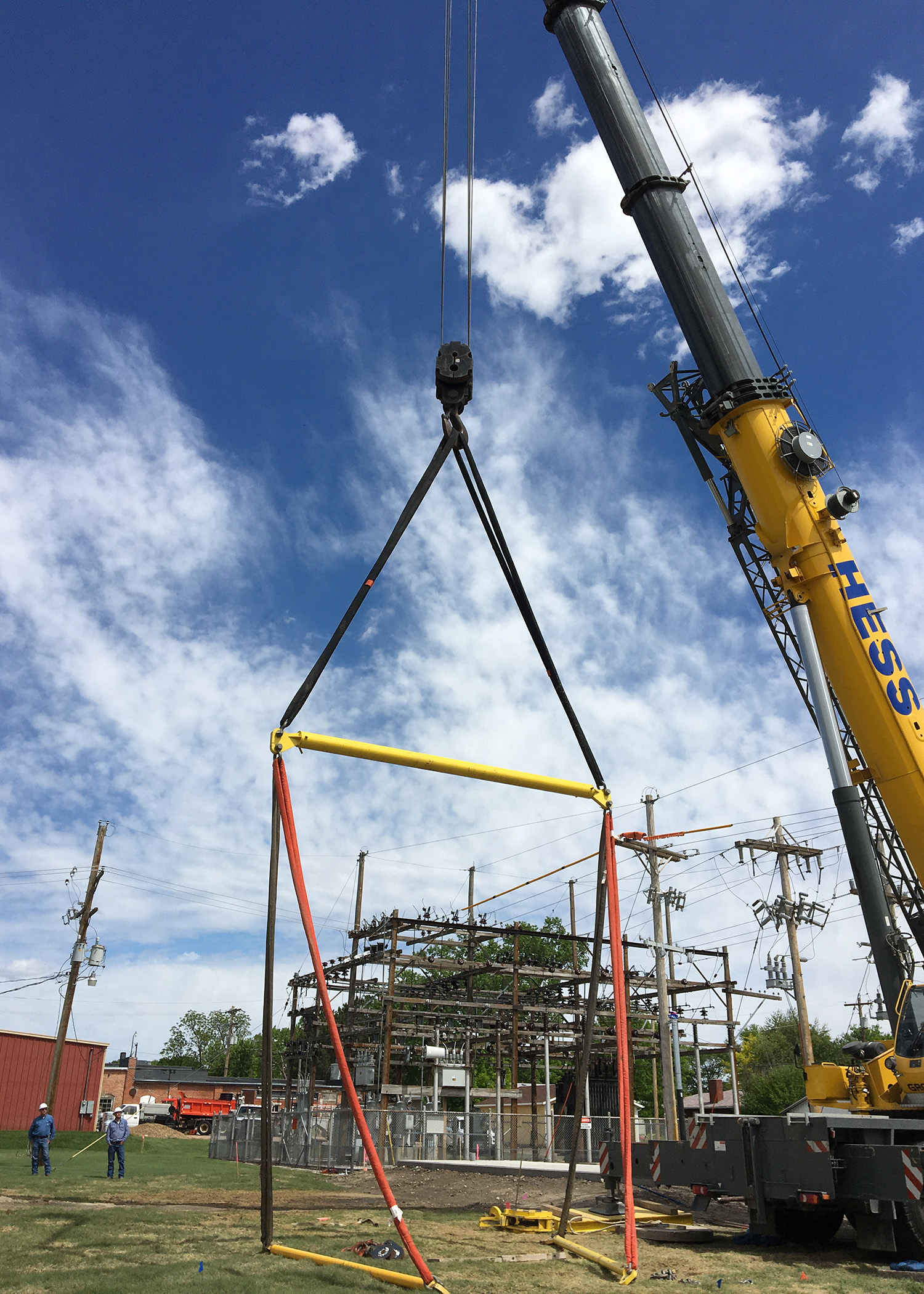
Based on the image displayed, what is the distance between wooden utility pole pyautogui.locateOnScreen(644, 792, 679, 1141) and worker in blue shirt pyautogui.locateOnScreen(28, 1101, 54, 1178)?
15023 millimetres

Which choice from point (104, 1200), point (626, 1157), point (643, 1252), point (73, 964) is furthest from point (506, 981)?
point (626, 1157)

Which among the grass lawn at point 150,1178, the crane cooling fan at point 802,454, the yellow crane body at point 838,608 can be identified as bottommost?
the grass lawn at point 150,1178

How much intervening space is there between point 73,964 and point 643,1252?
27013 mm

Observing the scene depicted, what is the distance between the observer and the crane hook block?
8961mm

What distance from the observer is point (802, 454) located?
1311cm

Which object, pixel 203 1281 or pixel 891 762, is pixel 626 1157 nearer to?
pixel 203 1281

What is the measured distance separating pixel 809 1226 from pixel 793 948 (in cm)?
1656

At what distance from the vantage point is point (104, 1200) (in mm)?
14148

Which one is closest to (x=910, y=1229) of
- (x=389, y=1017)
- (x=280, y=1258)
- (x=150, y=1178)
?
(x=280, y=1258)

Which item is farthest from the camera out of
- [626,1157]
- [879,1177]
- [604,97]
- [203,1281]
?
[604,97]

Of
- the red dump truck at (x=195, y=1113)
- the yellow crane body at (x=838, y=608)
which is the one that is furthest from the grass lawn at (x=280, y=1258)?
the red dump truck at (x=195, y=1113)

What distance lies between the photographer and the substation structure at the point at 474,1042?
2669 cm

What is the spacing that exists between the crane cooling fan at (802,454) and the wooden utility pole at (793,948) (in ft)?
54.6

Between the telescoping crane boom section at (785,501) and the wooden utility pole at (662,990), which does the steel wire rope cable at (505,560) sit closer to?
the telescoping crane boom section at (785,501)
